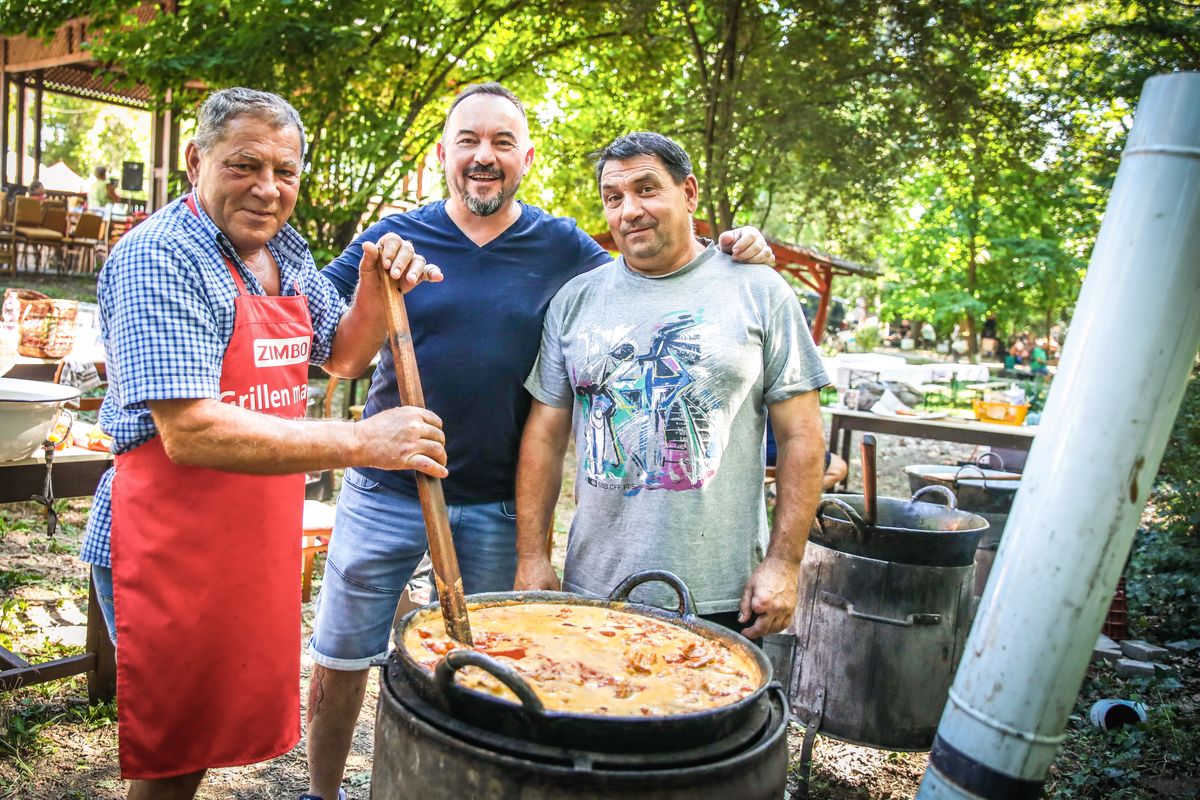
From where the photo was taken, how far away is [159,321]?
6.42 feet

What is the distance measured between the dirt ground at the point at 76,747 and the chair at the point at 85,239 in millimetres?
12109

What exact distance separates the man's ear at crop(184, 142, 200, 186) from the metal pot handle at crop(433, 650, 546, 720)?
1.35 metres

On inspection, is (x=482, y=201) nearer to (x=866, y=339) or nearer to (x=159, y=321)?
(x=159, y=321)

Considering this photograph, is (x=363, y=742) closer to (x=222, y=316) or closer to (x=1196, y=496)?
(x=222, y=316)

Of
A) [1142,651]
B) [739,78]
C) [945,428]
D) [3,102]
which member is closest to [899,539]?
[1142,651]

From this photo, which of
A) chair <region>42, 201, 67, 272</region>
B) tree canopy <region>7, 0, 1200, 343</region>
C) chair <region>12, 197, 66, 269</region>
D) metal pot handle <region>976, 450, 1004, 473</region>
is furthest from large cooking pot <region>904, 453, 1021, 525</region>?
chair <region>42, 201, 67, 272</region>

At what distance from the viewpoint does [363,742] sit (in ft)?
12.6

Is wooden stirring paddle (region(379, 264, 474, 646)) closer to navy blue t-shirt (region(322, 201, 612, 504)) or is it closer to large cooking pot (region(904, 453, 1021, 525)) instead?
navy blue t-shirt (region(322, 201, 612, 504))

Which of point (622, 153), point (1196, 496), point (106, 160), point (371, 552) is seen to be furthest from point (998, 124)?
point (106, 160)

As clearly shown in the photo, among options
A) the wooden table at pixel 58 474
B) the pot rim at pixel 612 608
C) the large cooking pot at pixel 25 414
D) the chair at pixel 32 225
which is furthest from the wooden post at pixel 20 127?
the pot rim at pixel 612 608

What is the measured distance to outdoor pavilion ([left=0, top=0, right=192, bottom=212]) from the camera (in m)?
16.0

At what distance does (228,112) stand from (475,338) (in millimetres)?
944

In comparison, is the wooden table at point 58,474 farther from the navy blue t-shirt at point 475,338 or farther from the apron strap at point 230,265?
the apron strap at point 230,265

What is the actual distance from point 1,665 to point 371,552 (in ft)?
6.78
